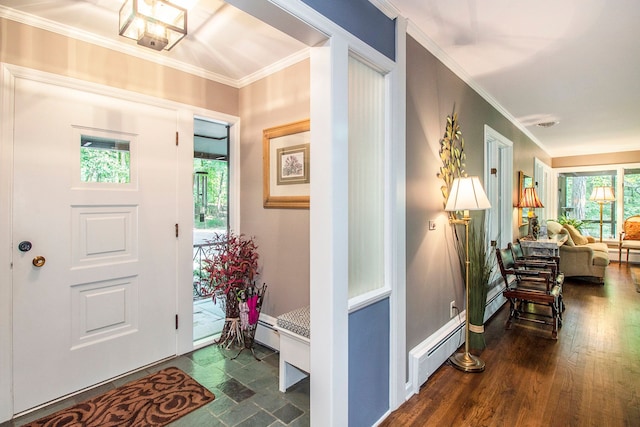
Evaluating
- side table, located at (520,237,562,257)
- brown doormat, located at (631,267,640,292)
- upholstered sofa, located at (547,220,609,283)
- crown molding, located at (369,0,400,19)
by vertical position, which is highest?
crown molding, located at (369,0,400,19)

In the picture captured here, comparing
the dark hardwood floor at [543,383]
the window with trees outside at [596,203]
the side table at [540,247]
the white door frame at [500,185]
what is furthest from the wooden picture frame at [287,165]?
the window with trees outside at [596,203]

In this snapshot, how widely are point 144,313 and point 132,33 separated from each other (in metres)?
1.95

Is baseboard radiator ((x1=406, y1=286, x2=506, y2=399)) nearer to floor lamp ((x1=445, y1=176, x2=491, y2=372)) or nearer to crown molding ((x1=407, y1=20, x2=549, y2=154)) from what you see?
floor lamp ((x1=445, y1=176, x2=491, y2=372))

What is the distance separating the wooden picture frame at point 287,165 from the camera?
2.57 m

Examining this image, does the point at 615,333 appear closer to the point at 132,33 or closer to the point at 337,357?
the point at 337,357

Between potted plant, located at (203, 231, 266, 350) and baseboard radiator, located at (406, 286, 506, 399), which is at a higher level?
potted plant, located at (203, 231, 266, 350)

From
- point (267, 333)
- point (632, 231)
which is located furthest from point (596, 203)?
point (267, 333)

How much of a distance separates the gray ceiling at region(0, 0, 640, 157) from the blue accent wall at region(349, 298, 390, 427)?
148 centimetres

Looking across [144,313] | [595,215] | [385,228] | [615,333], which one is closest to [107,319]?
[144,313]

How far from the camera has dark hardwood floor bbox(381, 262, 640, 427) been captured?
1.93m

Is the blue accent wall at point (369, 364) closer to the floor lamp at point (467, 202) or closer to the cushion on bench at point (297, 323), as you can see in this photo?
the cushion on bench at point (297, 323)

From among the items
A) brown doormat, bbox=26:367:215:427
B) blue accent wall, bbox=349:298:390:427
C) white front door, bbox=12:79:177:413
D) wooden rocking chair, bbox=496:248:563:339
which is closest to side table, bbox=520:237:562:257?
wooden rocking chair, bbox=496:248:563:339

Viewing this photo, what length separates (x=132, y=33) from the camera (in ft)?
5.83

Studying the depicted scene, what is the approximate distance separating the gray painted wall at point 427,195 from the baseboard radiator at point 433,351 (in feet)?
0.18
